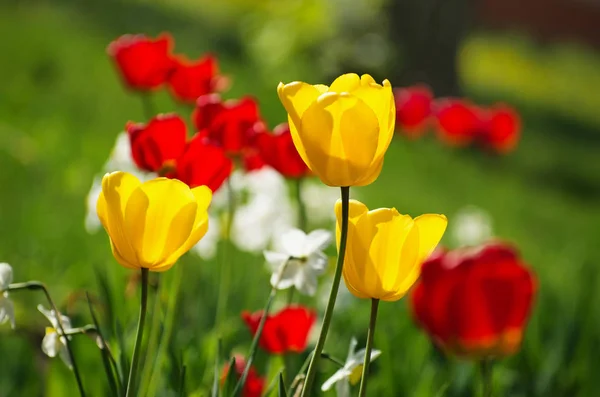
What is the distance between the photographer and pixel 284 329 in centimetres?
124

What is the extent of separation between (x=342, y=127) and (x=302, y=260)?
30 cm

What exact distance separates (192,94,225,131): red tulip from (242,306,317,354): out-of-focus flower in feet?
1.04

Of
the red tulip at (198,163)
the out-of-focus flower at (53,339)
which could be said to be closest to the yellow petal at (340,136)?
the red tulip at (198,163)

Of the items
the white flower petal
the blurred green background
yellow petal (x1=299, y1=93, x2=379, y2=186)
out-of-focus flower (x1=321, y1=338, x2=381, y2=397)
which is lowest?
the blurred green background

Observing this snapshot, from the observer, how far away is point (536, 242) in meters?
4.74

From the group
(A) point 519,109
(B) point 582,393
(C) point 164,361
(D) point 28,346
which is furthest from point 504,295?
(A) point 519,109

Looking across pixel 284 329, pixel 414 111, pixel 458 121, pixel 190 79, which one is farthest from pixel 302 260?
pixel 458 121

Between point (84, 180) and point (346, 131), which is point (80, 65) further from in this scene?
point (346, 131)

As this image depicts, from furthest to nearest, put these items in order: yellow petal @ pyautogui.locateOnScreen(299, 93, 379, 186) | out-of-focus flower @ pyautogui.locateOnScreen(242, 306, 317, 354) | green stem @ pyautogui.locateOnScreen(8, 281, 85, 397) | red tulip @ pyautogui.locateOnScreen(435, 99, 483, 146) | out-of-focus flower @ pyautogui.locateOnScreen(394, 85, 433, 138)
Result: red tulip @ pyautogui.locateOnScreen(435, 99, 483, 146) < out-of-focus flower @ pyautogui.locateOnScreen(394, 85, 433, 138) < out-of-focus flower @ pyautogui.locateOnScreen(242, 306, 317, 354) < green stem @ pyautogui.locateOnScreen(8, 281, 85, 397) < yellow petal @ pyautogui.locateOnScreen(299, 93, 379, 186)

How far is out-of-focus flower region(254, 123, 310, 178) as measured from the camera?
1.32 meters

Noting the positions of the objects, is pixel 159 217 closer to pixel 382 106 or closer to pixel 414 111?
pixel 382 106

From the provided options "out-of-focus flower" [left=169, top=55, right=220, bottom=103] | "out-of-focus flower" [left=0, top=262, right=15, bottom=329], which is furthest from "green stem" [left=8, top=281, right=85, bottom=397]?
"out-of-focus flower" [left=169, top=55, right=220, bottom=103]

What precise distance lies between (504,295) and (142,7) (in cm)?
898

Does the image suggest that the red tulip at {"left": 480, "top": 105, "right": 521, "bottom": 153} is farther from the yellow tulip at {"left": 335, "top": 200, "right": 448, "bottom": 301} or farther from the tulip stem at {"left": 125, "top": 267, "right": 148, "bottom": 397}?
the tulip stem at {"left": 125, "top": 267, "right": 148, "bottom": 397}
